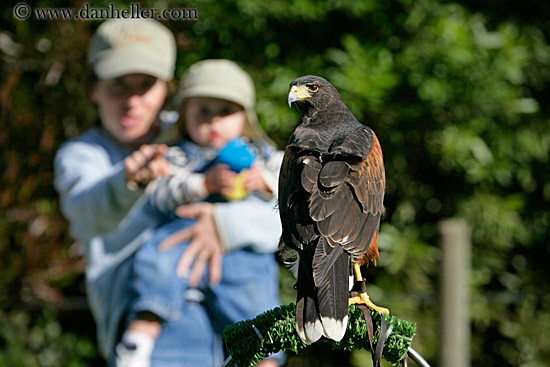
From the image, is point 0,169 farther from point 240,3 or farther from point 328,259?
point 328,259

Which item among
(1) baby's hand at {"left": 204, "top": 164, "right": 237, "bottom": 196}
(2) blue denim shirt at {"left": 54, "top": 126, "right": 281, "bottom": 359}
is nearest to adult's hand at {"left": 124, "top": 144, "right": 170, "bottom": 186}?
(2) blue denim shirt at {"left": 54, "top": 126, "right": 281, "bottom": 359}

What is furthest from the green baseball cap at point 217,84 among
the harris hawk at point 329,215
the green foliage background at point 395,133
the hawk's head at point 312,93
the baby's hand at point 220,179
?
the harris hawk at point 329,215

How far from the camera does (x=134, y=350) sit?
2.68 metres

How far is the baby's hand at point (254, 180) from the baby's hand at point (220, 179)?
66mm

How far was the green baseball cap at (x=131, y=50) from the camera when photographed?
9.81 feet

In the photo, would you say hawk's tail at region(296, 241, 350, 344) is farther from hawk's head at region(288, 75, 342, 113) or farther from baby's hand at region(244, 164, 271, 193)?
baby's hand at region(244, 164, 271, 193)

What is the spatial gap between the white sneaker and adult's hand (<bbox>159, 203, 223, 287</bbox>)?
28 centimetres

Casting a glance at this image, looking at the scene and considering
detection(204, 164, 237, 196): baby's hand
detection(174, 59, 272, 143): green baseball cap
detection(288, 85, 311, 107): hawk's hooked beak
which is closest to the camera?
detection(288, 85, 311, 107): hawk's hooked beak

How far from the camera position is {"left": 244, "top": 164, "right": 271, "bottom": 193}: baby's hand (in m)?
2.60

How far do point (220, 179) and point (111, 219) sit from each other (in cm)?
60

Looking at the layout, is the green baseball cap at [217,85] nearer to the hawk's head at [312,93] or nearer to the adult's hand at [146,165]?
the adult's hand at [146,165]

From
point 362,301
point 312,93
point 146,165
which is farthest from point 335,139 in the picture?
point 146,165

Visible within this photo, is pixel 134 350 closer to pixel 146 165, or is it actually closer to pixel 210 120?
pixel 146 165

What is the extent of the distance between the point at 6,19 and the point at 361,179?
Result: 3.22 meters
